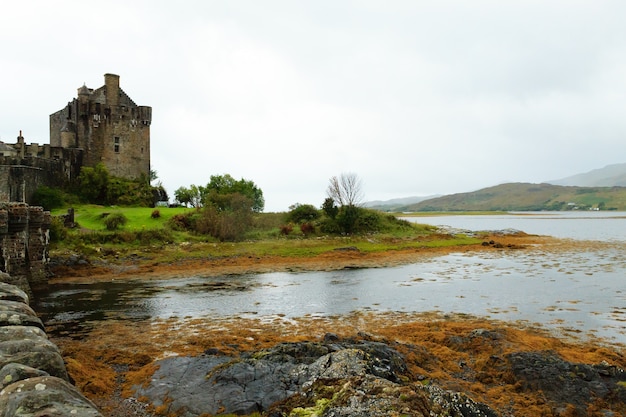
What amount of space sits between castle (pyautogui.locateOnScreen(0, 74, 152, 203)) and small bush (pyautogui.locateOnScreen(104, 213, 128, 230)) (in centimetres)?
1695

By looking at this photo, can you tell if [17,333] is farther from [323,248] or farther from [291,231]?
[291,231]

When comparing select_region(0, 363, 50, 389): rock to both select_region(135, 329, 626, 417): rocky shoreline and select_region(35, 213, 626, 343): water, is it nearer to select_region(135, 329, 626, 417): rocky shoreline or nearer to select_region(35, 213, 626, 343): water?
select_region(135, 329, 626, 417): rocky shoreline

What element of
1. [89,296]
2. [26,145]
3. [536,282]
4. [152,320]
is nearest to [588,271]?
[536,282]

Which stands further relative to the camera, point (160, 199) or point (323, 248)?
point (160, 199)

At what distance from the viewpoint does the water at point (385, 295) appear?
60.5 ft

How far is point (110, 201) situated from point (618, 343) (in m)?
54.9

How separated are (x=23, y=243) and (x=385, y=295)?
18.6m

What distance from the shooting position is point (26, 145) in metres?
53.7

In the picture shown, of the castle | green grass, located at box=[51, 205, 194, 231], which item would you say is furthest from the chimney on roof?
green grass, located at box=[51, 205, 194, 231]

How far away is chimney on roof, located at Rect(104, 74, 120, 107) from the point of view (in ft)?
197

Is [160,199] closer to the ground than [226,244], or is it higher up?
higher up

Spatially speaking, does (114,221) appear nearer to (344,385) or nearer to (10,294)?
(10,294)

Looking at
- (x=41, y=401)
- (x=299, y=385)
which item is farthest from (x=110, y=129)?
(x=41, y=401)

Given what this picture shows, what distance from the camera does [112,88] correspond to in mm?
60312
